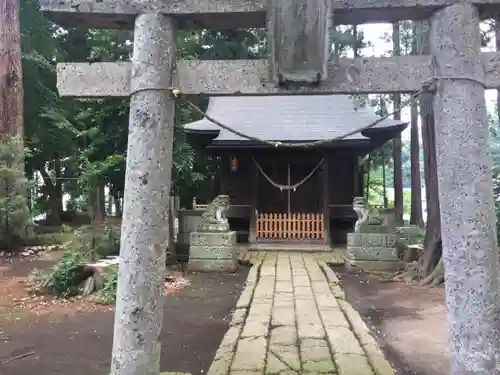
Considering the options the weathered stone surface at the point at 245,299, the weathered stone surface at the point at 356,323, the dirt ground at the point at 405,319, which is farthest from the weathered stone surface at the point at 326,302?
the weathered stone surface at the point at 245,299

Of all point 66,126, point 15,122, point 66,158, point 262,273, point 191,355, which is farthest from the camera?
point 66,158

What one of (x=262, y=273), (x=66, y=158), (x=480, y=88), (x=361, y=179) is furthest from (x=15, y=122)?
(x=480, y=88)

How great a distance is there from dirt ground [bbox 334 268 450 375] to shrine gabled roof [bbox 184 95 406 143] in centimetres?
436

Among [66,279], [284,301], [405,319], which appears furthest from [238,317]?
[66,279]

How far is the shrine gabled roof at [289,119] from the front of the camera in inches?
513

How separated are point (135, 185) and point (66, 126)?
15745 mm

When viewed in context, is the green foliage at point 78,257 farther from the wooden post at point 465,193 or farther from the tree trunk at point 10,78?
the wooden post at point 465,193

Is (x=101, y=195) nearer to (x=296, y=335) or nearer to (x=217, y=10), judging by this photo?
(x=296, y=335)

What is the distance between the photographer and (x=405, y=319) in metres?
6.75

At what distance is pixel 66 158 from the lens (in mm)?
21078

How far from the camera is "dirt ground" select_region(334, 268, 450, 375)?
4.95 metres

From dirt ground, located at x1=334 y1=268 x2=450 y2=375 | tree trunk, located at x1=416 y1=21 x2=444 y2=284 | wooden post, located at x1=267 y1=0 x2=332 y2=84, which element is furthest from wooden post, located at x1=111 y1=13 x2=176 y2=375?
tree trunk, located at x1=416 y1=21 x2=444 y2=284

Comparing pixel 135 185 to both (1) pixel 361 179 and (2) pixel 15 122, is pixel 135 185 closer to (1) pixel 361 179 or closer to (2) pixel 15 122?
(2) pixel 15 122

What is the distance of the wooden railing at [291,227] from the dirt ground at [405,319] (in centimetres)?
287
